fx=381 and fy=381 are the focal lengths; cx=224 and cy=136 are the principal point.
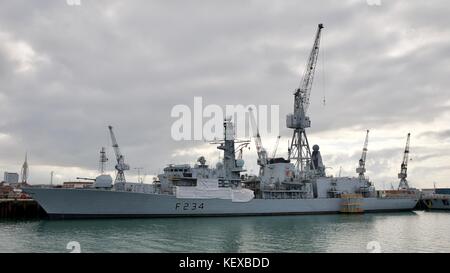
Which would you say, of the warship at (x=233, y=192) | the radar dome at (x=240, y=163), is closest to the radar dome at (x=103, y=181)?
the warship at (x=233, y=192)

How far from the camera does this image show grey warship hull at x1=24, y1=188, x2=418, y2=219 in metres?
34.5

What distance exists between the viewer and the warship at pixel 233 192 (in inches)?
1389

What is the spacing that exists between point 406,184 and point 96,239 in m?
71.6

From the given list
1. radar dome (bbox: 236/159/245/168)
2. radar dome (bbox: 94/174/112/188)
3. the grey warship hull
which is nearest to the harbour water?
the grey warship hull

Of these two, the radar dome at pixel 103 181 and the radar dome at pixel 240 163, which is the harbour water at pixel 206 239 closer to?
the radar dome at pixel 103 181

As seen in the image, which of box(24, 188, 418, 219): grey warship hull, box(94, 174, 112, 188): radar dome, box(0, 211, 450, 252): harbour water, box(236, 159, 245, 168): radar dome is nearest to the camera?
box(0, 211, 450, 252): harbour water

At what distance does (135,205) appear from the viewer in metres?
36.5

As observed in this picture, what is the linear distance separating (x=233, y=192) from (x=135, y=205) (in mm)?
10889

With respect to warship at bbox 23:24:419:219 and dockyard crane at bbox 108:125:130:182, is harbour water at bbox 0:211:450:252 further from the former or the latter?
dockyard crane at bbox 108:125:130:182

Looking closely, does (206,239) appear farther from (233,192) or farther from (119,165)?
(119,165)

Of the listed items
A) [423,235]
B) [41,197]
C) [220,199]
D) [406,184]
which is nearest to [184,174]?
[220,199]

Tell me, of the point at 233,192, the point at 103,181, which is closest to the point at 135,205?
the point at 103,181
